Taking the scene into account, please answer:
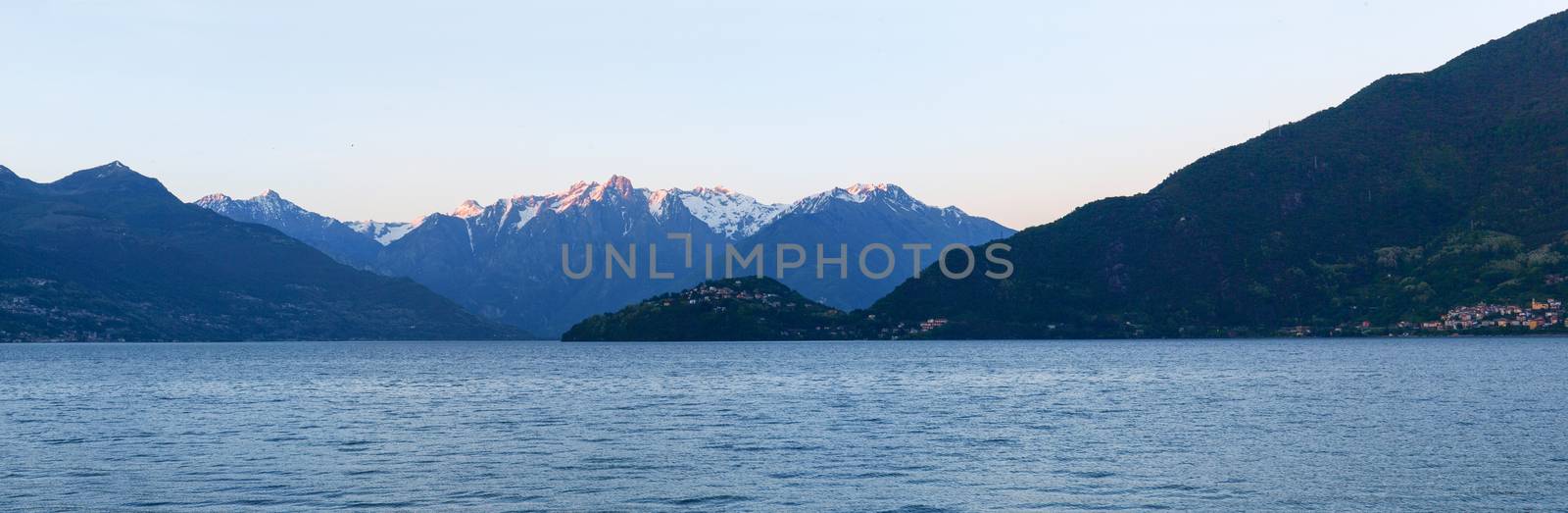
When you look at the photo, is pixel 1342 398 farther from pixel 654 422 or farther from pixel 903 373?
pixel 903 373

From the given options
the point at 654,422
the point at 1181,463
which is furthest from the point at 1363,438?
the point at 654,422

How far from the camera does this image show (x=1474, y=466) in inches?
2397

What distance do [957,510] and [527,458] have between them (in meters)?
26.6

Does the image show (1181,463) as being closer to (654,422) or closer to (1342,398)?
(654,422)

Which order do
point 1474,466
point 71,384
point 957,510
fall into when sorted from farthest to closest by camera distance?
point 71,384, point 1474,466, point 957,510

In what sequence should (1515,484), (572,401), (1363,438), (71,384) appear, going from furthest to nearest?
(71,384) → (572,401) → (1363,438) → (1515,484)

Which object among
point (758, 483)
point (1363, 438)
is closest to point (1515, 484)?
point (1363, 438)

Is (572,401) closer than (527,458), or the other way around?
(527,458)

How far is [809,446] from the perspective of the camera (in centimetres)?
7344

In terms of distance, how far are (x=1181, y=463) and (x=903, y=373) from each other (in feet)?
340

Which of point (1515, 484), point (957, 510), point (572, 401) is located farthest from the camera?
point (572, 401)

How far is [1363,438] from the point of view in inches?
2901

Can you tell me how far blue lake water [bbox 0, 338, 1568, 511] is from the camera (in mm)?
53688

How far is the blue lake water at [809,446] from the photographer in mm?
53688
